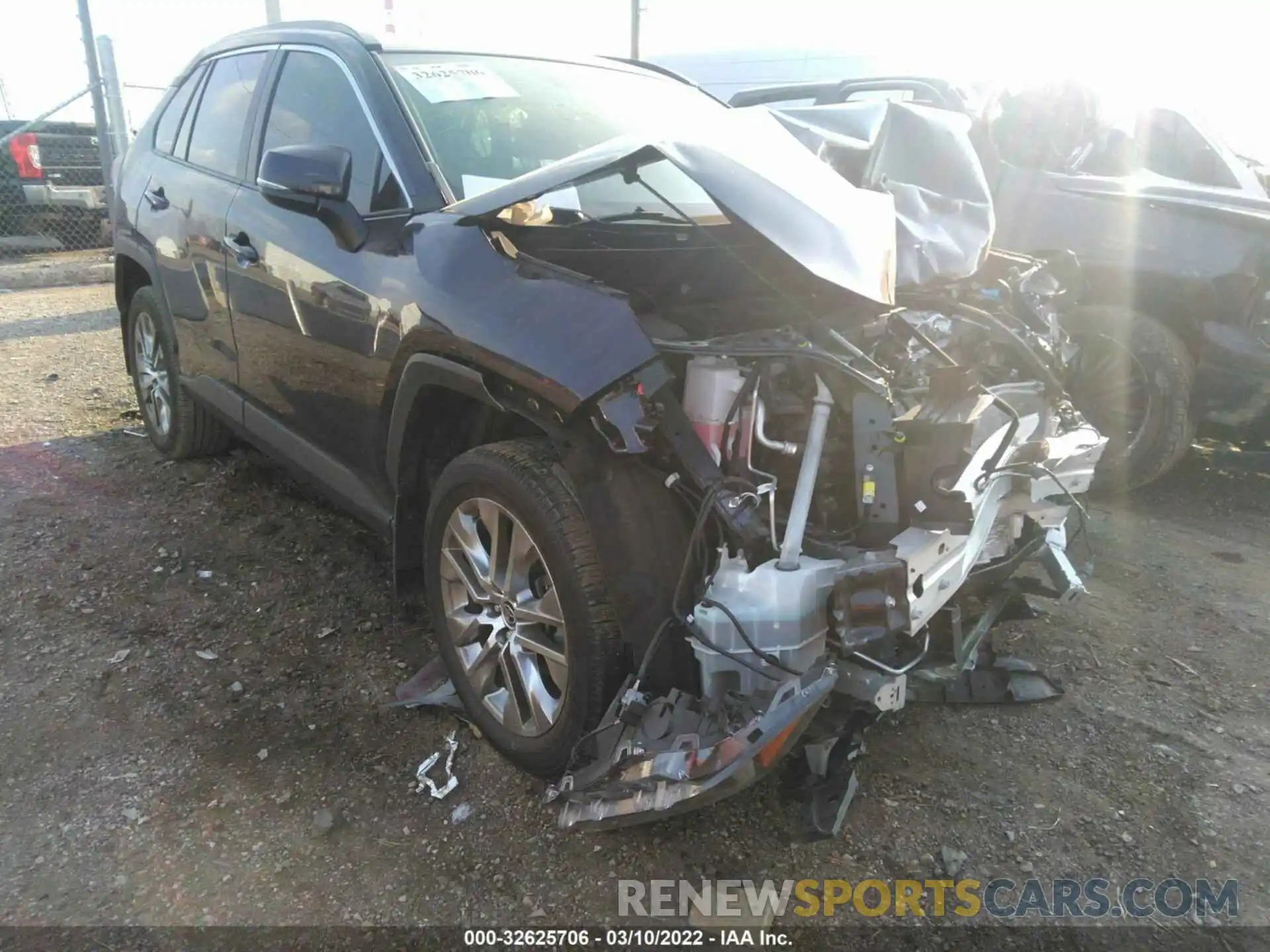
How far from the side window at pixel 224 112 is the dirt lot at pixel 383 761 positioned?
1.59 meters

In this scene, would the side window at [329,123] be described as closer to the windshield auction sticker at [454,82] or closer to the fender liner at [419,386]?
the windshield auction sticker at [454,82]

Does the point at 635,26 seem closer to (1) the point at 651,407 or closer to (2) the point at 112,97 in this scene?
(2) the point at 112,97

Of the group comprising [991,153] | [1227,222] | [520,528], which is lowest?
[520,528]

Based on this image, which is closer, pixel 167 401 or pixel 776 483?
pixel 776 483

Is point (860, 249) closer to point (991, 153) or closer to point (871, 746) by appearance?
point (871, 746)

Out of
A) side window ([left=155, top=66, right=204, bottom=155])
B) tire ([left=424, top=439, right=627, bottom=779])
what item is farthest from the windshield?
side window ([left=155, top=66, right=204, bottom=155])

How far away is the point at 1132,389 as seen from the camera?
4.67 metres

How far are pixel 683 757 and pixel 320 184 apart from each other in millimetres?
1882

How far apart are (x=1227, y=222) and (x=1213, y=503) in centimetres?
141

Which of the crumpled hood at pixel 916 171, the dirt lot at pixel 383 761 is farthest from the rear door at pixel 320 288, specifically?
the crumpled hood at pixel 916 171

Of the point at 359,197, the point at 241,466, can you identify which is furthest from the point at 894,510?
the point at 241,466

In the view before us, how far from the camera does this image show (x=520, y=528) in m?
2.40

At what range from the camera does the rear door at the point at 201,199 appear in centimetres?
371

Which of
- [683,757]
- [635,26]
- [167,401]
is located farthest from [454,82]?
[635,26]
